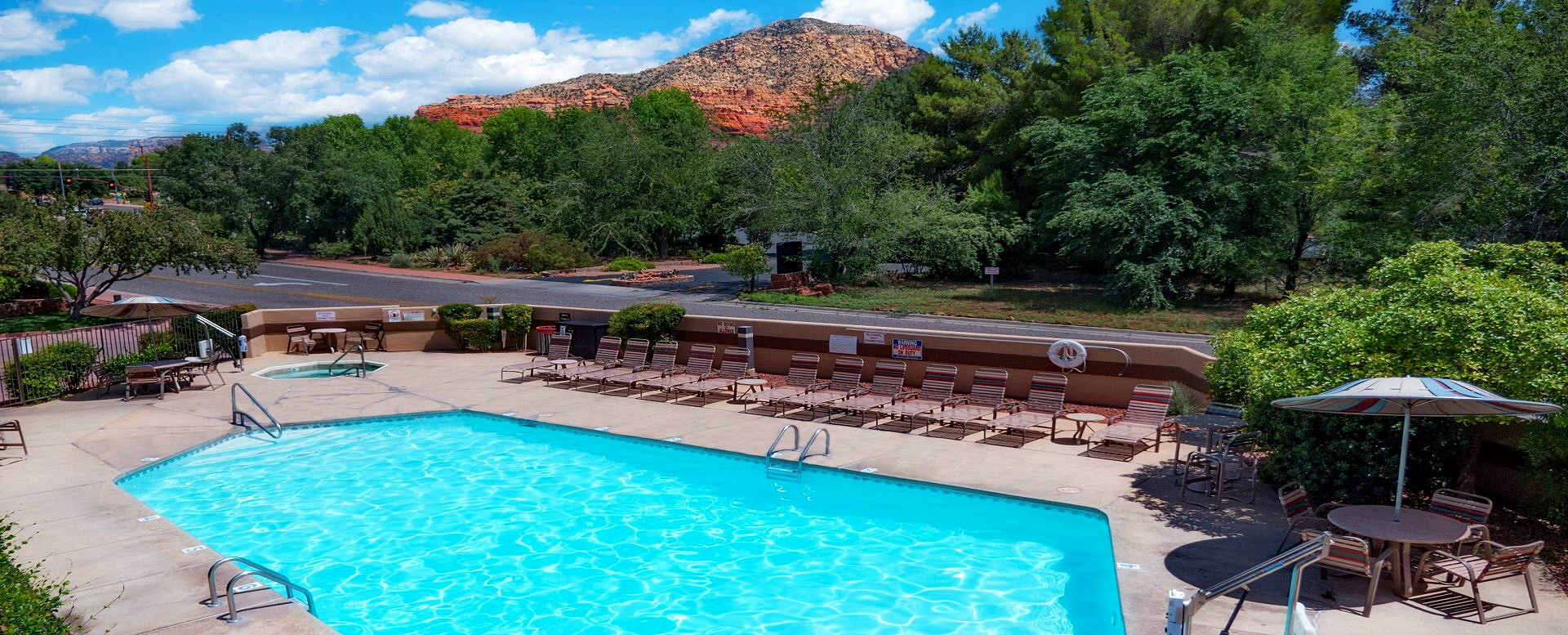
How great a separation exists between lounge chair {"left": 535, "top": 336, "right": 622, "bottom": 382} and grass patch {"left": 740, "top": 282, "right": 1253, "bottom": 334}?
13.1 m

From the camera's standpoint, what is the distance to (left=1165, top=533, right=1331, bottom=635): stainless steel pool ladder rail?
21.3ft

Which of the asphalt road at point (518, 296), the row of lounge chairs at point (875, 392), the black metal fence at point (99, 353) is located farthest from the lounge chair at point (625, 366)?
the black metal fence at point (99, 353)

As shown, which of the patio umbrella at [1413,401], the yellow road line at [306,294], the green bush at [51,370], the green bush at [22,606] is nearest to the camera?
the green bush at [22,606]

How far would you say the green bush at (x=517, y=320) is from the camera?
73.5 ft

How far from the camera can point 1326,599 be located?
7727 mm

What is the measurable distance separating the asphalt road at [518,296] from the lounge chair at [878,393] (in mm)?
8090

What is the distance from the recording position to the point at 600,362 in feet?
64.2

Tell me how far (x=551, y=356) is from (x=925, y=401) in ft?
29.3

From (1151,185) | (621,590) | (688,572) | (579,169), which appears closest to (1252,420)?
(688,572)

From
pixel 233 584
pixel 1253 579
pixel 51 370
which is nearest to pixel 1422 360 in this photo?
pixel 1253 579

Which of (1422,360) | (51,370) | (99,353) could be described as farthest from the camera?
(99,353)

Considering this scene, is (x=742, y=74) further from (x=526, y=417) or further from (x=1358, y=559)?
(x=1358, y=559)

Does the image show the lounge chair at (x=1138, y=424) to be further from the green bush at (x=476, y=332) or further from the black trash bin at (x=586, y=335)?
the green bush at (x=476, y=332)

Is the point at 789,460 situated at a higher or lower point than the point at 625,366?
lower
